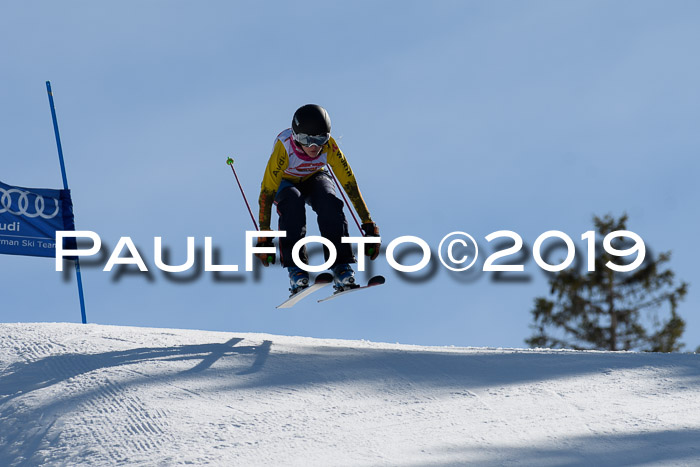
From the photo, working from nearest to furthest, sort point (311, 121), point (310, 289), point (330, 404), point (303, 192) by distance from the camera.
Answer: point (330, 404) < point (311, 121) < point (310, 289) < point (303, 192)

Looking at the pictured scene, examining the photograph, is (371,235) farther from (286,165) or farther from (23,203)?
(23,203)

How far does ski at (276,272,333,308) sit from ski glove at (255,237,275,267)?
37 centimetres

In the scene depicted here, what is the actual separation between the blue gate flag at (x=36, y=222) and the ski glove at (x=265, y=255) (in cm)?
477

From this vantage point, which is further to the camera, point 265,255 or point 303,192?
point 303,192

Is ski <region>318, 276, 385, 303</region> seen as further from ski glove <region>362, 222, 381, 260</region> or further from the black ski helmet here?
the black ski helmet

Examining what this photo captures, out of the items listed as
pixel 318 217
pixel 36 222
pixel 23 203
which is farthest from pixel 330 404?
pixel 23 203

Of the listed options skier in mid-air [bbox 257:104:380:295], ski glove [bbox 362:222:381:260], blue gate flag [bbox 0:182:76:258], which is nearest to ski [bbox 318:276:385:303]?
skier in mid-air [bbox 257:104:380:295]

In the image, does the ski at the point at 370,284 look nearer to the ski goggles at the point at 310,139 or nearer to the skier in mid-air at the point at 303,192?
the skier in mid-air at the point at 303,192

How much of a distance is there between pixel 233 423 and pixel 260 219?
295 cm

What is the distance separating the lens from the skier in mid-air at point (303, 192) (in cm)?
704

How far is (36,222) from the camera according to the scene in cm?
1105

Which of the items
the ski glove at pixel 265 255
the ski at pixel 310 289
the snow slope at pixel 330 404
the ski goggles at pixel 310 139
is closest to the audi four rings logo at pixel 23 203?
the snow slope at pixel 330 404

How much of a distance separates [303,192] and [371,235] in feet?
Answer: 2.49

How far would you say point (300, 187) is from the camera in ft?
24.2
